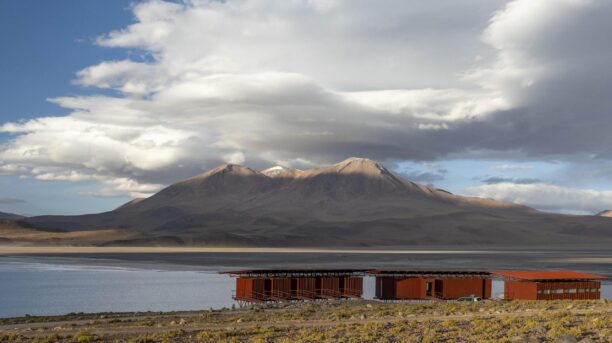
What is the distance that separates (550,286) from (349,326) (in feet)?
85.9

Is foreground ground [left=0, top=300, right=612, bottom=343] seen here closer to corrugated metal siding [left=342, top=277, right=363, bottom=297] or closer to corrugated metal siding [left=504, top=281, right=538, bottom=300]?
corrugated metal siding [left=504, top=281, right=538, bottom=300]

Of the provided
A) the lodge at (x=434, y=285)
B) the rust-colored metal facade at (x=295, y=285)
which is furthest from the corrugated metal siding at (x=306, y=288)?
the lodge at (x=434, y=285)

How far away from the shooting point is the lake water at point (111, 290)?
54.6 m

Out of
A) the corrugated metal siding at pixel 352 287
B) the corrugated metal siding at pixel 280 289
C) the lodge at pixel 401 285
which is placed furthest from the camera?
the corrugated metal siding at pixel 352 287

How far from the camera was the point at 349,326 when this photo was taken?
32125mm

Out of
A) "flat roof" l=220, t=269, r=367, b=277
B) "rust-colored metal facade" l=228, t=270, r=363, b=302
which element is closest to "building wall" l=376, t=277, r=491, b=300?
"rust-colored metal facade" l=228, t=270, r=363, b=302

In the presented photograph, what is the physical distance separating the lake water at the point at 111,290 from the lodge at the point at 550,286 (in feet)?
28.7

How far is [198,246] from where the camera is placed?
19912 centimetres

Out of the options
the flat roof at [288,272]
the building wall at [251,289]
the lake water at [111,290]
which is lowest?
the lake water at [111,290]

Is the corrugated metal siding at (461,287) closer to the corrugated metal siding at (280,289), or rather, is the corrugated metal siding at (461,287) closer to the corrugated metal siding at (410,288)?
the corrugated metal siding at (410,288)

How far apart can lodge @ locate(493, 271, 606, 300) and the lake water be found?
28.7 ft

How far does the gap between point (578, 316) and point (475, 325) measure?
6.36 m

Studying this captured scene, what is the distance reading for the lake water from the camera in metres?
54.6

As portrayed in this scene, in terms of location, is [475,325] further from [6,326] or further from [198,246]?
[198,246]
